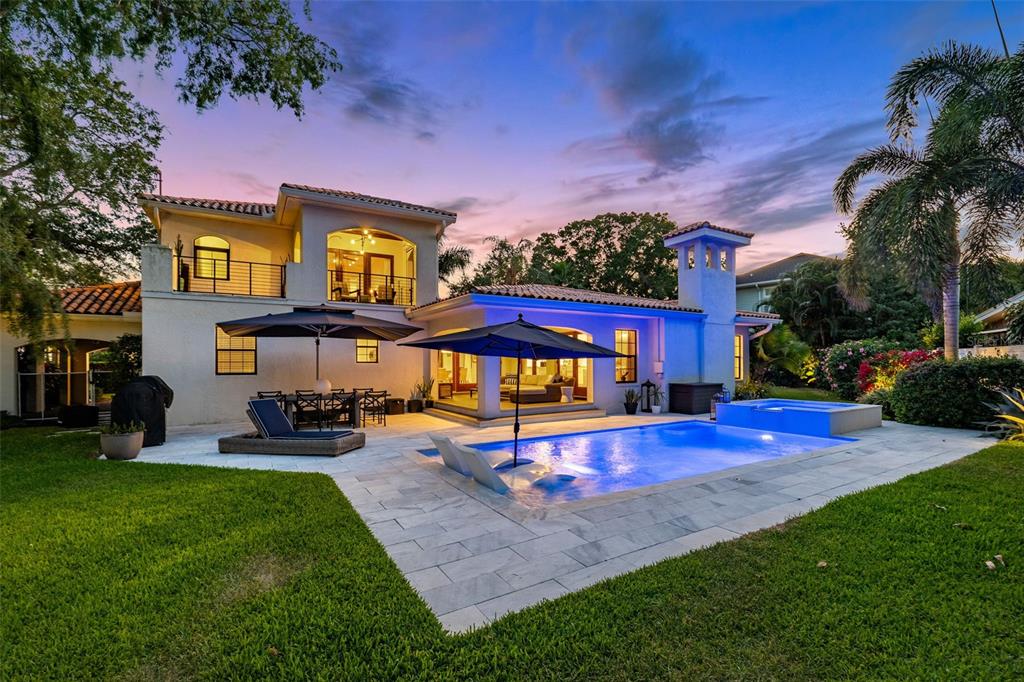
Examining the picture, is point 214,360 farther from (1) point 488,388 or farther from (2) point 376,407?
(1) point 488,388

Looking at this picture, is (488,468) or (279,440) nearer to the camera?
(488,468)

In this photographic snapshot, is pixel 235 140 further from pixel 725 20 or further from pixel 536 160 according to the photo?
pixel 725 20

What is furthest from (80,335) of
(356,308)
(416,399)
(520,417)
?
(520,417)

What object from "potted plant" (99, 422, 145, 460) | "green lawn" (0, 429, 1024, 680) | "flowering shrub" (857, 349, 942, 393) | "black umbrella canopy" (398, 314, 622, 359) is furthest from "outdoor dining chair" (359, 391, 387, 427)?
"flowering shrub" (857, 349, 942, 393)

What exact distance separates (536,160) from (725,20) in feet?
21.9

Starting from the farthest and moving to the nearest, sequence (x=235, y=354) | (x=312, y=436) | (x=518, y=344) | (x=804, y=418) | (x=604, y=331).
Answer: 1. (x=604, y=331)
2. (x=235, y=354)
3. (x=804, y=418)
4. (x=312, y=436)
5. (x=518, y=344)

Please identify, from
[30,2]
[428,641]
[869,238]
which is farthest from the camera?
[869,238]

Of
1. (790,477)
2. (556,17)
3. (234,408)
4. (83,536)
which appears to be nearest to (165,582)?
(83,536)

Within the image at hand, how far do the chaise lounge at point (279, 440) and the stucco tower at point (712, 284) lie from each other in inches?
493

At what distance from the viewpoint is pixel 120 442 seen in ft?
26.7

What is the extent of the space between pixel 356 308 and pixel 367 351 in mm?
1491

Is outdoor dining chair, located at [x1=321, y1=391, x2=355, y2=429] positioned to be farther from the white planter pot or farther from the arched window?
the arched window

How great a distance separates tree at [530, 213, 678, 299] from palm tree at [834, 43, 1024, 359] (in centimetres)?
1933

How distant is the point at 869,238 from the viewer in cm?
1034
